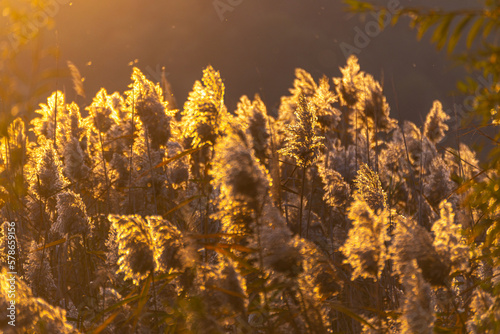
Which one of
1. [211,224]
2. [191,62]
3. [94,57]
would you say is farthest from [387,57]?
[211,224]

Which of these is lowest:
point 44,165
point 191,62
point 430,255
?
point 430,255

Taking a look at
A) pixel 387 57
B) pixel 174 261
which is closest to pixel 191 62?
pixel 387 57

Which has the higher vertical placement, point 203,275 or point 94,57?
point 94,57

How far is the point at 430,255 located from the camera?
4.87 ft

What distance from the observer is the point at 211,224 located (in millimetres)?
3547

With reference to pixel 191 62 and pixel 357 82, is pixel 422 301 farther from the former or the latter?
pixel 191 62

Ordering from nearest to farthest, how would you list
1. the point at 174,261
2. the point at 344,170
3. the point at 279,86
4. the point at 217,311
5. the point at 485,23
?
1. the point at 485,23
2. the point at 217,311
3. the point at 174,261
4. the point at 344,170
5. the point at 279,86

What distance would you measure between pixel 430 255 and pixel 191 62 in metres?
21.7

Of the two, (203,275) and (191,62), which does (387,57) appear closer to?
(191,62)

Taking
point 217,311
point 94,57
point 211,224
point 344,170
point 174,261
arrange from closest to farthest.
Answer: point 217,311 → point 174,261 → point 211,224 → point 344,170 → point 94,57

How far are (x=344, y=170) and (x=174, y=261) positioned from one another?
2708 millimetres

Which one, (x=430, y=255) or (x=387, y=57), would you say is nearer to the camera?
(x=430, y=255)

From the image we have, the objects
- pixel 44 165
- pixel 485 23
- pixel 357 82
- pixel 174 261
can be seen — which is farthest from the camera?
pixel 357 82

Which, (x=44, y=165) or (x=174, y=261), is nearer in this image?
(x=174, y=261)
